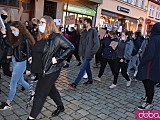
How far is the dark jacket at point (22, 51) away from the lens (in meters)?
4.11

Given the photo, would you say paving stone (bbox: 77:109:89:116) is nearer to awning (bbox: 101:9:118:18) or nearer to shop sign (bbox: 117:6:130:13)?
awning (bbox: 101:9:118:18)

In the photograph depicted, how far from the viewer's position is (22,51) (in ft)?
13.6

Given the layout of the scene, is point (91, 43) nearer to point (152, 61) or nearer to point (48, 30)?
point (152, 61)

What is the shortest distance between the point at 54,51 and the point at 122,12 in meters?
22.3

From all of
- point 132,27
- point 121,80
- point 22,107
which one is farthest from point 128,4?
point 22,107

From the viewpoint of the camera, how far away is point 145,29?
1261 inches

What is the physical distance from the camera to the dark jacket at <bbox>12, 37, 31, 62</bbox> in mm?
4109

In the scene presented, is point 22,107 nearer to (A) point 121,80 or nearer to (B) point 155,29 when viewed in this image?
(B) point 155,29

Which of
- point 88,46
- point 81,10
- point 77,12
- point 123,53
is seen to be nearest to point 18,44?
point 88,46

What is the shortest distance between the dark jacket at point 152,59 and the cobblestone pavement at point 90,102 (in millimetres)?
911

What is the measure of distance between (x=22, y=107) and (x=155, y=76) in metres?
2.92

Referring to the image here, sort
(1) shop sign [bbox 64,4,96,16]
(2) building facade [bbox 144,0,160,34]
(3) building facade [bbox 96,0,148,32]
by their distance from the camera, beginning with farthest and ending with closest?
(2) building facade [bbox 144,0,160,34], (3) building facade [bbox 96,0,148,32], (1) shop sign [bbox 64,4,96,16]

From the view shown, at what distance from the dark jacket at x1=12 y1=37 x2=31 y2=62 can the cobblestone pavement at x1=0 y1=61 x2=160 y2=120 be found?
1056 millimetres

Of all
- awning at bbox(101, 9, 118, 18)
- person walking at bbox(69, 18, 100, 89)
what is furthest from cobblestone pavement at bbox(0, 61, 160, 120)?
awning at bbox(101, 9, 118, 18)
